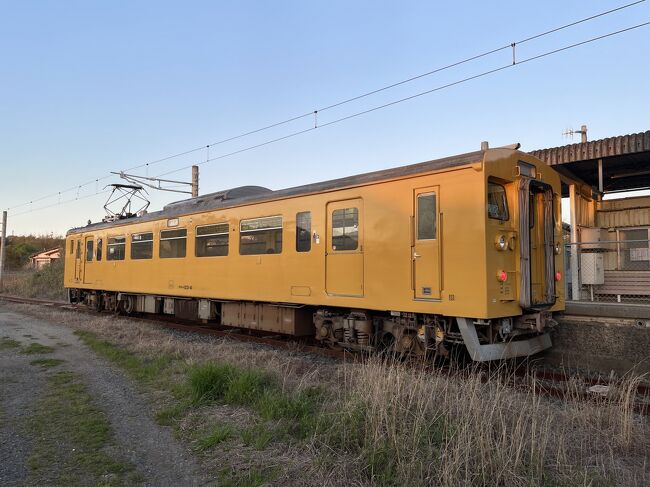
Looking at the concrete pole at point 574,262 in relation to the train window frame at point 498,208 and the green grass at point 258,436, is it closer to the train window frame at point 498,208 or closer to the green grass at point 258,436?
the train window frame at point 498,208

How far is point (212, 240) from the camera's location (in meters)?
11.7

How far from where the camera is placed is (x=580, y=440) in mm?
4359

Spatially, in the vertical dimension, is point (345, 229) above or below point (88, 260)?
above

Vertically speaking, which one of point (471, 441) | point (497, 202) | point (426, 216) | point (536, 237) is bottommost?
point (471, 441)

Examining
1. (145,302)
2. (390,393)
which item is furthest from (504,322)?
(145,302)

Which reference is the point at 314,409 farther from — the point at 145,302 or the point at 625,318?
the point at 145,302

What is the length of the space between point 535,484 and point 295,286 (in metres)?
6.50

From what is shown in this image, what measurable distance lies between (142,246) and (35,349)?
5471 millimetres

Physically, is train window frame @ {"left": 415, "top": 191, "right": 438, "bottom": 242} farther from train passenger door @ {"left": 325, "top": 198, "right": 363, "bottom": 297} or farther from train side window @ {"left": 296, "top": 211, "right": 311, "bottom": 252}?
train side window @ {"left": 296, "top": 211, "right": 311, "bottom": 252}

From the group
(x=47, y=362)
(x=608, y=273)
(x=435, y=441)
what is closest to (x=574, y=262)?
(x=608, y=273)

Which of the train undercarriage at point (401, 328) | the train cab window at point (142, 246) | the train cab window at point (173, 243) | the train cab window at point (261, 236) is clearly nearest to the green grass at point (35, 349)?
the train undercarriage at point (401, 328)

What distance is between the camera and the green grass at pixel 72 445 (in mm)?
3842

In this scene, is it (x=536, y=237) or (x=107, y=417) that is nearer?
(x=107, y=417)

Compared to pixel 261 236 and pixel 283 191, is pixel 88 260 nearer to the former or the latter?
pixel 261 236
